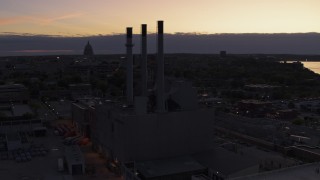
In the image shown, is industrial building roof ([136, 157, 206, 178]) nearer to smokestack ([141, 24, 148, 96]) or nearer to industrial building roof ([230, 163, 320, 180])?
smokestack ([141, 24, 148, 96])

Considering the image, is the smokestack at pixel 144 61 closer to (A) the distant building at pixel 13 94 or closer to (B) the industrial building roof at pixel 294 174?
(B) the industrial building roof at pixel 294 174

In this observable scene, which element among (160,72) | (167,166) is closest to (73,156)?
(167,166)

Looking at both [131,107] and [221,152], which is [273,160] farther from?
[131,107]

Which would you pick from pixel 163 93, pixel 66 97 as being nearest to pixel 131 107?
pixel 163 93

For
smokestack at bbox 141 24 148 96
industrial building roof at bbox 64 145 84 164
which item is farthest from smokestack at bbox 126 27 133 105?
industrial building roof at bbox 64 145 84 164

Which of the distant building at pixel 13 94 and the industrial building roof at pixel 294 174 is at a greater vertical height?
the industrial building roof at pixel 294 174

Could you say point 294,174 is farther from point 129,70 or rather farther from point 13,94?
point 13,94

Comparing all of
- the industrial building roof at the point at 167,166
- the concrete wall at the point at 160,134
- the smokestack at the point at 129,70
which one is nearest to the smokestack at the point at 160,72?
the concrete wall at the point at 160,134

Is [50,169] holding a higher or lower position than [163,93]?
lower

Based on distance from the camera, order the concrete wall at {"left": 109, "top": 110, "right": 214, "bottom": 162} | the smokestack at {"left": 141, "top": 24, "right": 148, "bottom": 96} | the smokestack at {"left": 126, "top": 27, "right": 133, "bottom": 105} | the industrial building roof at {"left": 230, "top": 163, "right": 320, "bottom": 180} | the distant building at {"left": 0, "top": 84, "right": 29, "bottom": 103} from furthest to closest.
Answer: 1. the distant building at {"left": 0, "top": 84, "right": 29, "bottom": 103}
2. the smokestack at {"left": 126, "top": 27, "right": 133, "bottom": 105}
3. the smokestack at {"left": 141, "top": 24, "right": 148, "bottom": 96}
4. the concrete wall at {"left": 109, "top": 110, "right": 214, "bottom": 162}
5. the industrial building roof at {"left": 230, "top": 163, "right": 320, "bottom": 180}

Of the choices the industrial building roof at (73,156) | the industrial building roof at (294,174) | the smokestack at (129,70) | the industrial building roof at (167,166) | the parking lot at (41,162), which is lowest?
the parking lot at (41,162)

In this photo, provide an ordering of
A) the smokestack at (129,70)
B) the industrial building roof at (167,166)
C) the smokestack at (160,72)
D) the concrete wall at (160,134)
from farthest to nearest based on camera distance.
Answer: the smokestack at (129,70)
the smokestack at (160,72)
the concrete wall at (160,134)
the industrial building roof at (167,166)
